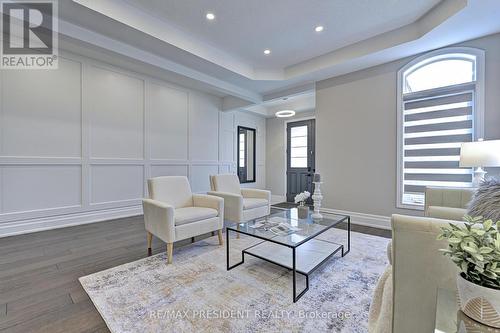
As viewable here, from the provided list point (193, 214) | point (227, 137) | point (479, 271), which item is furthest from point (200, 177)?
point (479, 271)

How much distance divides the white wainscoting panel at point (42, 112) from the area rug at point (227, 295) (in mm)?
2604

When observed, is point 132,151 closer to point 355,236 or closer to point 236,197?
point 236,197

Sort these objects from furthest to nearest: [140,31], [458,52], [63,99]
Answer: [63,99]
[458,52]
[140,31]

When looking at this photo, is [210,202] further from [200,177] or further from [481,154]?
[481,154]

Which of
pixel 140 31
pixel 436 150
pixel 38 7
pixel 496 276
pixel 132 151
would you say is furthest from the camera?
pixel 132 151

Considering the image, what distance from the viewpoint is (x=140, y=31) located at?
2781 mm

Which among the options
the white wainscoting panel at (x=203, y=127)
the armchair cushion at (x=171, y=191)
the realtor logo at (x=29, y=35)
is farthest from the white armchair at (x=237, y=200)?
the realtor logo at (x=29, y=35)

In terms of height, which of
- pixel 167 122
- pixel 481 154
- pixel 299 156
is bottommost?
pixel 481 154

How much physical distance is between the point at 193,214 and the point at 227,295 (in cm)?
105

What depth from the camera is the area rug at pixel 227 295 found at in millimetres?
1435

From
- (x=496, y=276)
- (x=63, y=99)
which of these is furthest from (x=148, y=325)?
(x=63, y=99)

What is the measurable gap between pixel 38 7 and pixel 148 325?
11.8 ft

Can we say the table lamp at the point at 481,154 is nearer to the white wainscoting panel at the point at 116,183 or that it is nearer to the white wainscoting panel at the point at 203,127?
the white wainscoting panel at the point at 203,127

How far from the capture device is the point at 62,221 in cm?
353
